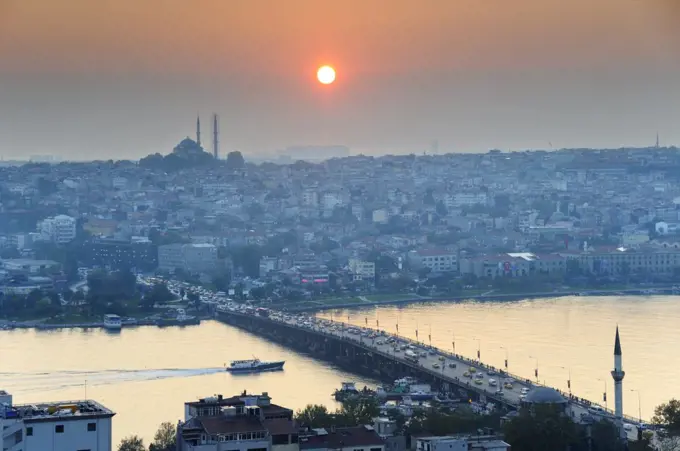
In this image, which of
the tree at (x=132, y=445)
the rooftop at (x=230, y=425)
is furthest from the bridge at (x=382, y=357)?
the rooftop at (x=230, y=425)

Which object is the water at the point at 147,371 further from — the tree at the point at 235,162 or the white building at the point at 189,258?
the tree at the point at 235,162

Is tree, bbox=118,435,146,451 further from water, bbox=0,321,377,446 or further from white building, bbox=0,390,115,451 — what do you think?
white building, bbox=0,390,115,451

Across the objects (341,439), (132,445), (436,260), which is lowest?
(132,445)

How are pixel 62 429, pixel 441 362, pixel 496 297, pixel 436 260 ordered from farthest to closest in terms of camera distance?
pixel 436 260 < pixel 496 297 < pixel 441 362 < pixel 62 429

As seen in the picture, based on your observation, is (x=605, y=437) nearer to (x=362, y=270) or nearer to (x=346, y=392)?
(x=346, y=392)

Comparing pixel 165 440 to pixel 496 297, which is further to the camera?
pixel 496 297

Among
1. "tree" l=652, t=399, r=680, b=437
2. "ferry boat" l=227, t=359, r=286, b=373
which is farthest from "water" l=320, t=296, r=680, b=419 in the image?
"ferry boat" l=227, t=359, r=286, b=373

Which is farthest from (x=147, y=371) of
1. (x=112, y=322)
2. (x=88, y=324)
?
(x=88, y=324)
